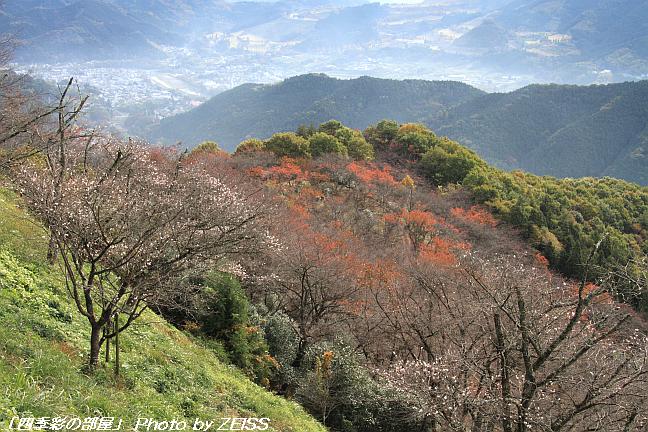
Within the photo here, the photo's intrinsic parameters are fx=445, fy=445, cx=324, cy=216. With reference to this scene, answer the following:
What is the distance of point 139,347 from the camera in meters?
9.03

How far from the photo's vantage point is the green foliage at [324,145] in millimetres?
43031

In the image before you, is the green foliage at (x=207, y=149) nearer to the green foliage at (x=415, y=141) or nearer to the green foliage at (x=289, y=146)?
the green foliage at (x=289, y=146)

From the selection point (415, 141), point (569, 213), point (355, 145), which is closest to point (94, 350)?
point (355, 145)

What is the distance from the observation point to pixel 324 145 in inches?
1708

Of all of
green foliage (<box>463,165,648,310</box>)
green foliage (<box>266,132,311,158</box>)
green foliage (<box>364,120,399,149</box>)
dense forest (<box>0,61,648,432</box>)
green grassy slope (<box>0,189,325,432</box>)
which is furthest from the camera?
green foliage (<box>364,120,399,149</box>)

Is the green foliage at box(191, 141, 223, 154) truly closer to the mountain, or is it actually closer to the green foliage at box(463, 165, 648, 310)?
the green foliage at box(463, 165, 648, 310)

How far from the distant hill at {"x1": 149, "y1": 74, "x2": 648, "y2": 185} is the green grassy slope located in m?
84.4

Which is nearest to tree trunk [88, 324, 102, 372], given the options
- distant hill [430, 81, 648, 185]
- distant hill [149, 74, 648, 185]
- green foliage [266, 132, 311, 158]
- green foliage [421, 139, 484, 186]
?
green foliage [266, 132, 311, 158]

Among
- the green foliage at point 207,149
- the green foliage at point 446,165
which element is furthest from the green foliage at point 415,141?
the green foliage at point 207,149

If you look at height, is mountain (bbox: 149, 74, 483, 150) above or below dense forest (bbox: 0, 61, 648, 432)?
above

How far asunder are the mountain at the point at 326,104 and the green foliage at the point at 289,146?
195 ft

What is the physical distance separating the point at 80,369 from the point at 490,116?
97419 mm

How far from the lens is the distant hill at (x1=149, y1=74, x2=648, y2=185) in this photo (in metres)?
85.0

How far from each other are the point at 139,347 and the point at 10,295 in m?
2.49
